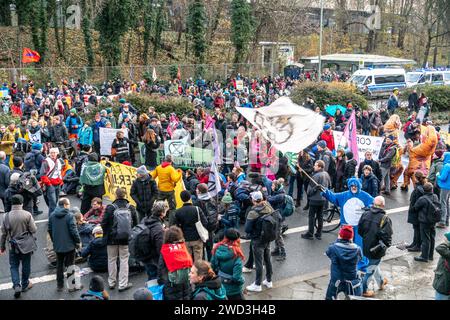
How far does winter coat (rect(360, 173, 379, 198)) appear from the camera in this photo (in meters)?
12.1

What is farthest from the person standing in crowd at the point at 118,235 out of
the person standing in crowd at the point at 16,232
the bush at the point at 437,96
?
the bush at the point at 437,96

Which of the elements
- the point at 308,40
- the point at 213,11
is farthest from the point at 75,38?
the point at 308,40

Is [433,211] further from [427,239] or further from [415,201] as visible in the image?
[427,239]

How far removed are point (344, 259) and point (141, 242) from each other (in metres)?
2.94

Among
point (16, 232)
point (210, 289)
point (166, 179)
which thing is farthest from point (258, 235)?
point (16, 232)

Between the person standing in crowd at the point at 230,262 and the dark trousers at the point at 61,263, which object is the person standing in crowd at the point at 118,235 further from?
the person standing in crowd at the point at 230,262

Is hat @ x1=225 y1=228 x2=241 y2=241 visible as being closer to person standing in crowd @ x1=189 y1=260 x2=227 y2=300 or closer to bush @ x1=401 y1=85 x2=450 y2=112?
person standing in crowd @ x1=189 y1=260 x2=227 y2=300

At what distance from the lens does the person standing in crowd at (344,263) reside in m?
7.74

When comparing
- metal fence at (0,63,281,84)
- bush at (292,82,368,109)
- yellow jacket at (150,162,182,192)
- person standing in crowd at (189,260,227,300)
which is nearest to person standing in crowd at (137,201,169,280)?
person standing in crowd at (189,260,227,300)

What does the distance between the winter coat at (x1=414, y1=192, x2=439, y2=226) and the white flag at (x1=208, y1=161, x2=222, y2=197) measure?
3.89 metres

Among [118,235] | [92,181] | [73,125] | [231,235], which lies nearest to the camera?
[231,235]

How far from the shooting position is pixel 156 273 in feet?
27.6

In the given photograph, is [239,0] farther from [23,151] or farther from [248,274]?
[248,274]

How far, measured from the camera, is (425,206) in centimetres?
1014
